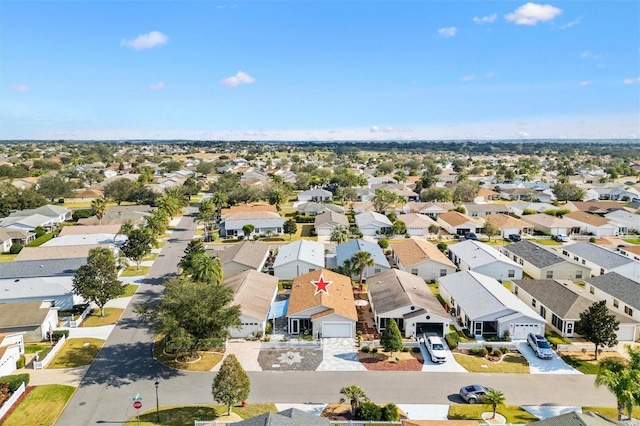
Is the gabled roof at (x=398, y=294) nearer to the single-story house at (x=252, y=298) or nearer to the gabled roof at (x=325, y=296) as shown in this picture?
the gabled roof at (x=325, y=296)

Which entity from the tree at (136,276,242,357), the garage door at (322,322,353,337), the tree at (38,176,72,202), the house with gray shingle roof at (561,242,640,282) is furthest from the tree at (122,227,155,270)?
the tree at (38,176,72,202)

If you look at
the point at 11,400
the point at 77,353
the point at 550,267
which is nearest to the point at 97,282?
the point at 77,353

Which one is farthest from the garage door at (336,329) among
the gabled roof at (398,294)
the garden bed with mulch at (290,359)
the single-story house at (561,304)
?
the single-story house at (561,304)

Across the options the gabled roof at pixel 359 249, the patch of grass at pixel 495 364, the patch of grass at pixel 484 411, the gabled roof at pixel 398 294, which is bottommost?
the patch of grass at pixel 484 411

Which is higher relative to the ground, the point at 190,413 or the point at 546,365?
the point at 546,365

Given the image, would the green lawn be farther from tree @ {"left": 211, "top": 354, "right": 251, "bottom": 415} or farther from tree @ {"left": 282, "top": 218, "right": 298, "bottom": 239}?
tree @ {"left": 282, "top": 218, "right": 298, "bottom": 239}

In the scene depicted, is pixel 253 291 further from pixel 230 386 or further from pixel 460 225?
pixel 460 225

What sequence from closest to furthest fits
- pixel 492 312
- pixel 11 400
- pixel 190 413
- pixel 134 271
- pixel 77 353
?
pixel 190 413 → pixel 11 400 → pixel 77 353 → pixel 492 312 → pixel 134 271

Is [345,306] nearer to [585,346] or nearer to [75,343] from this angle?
[585,346]
